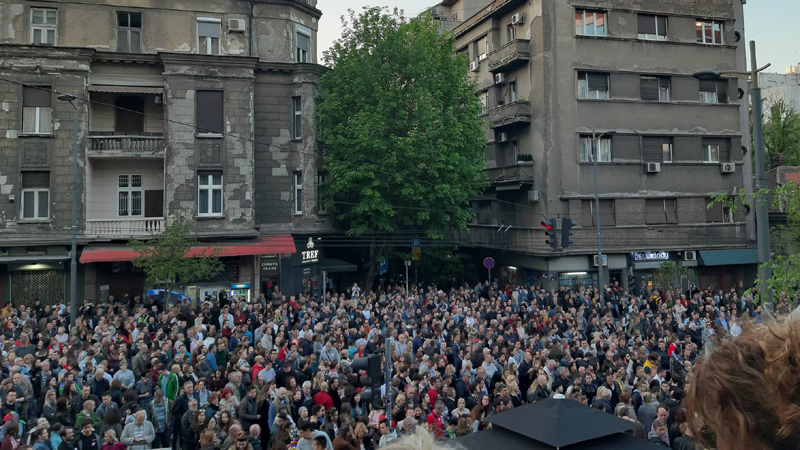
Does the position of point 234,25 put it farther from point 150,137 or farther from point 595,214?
point 595,214

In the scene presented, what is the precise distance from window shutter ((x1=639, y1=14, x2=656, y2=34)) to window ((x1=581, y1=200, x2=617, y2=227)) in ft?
32.9

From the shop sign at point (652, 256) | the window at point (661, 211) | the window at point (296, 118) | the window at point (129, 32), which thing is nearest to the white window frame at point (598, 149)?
the window at point (661, 211)

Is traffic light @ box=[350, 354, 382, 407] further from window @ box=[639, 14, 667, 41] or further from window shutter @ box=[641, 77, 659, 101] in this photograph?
window @ box=[639, 14, 667, 41]

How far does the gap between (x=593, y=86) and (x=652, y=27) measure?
5.12m

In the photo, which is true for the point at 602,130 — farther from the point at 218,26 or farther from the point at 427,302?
the point at 218,26

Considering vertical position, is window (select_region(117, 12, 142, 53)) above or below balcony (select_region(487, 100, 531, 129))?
above

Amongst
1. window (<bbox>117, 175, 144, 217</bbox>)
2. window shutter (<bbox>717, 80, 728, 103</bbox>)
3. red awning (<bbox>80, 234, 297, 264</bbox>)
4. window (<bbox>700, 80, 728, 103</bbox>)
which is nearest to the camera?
red awning (<bbox>80, 234, 297, 264</bbox>)

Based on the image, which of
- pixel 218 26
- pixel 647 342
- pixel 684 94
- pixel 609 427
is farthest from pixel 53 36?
pixel 684 94

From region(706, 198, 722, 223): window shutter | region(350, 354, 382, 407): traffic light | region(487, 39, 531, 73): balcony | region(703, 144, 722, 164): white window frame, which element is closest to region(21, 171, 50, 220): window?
region(350, 354, 382, 407): traffic light

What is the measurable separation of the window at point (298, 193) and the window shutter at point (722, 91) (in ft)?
80.7

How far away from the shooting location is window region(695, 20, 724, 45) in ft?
114

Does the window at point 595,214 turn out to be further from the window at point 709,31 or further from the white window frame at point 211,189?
the white window frame at point 211,189

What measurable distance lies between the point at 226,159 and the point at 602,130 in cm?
1996

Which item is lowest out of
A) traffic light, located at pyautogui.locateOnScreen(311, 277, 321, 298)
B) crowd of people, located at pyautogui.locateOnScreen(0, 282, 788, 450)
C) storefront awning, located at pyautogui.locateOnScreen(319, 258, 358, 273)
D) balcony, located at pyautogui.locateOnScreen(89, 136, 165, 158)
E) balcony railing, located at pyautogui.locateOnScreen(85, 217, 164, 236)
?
crowd of people, located at pyautogui.locateOnScreen(0, 282, 788, 450)
